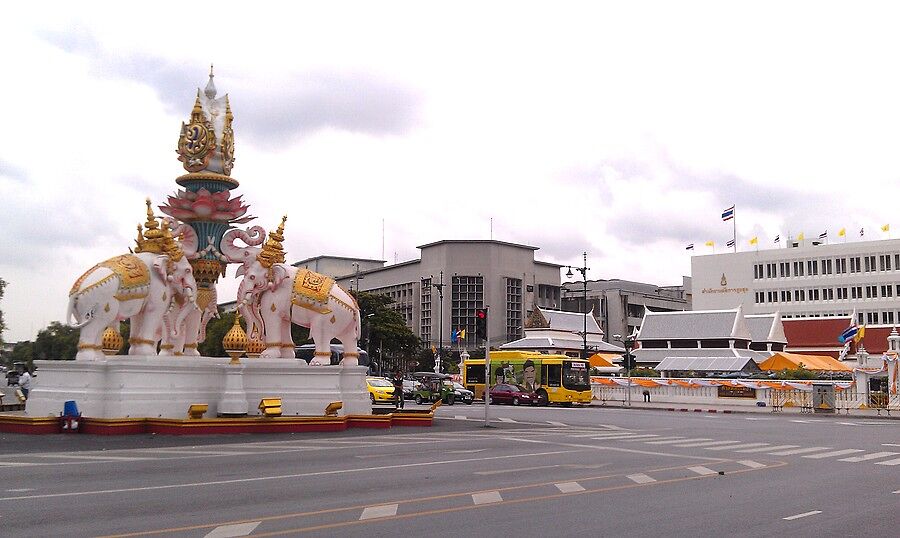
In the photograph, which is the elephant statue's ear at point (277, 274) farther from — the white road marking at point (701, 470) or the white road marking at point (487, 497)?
A: the white road marking at point (487, 497)

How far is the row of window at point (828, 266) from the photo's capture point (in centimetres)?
8606

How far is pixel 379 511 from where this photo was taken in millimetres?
10422

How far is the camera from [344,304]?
26.2m

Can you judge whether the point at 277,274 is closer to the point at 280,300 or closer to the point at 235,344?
the point at 280,300

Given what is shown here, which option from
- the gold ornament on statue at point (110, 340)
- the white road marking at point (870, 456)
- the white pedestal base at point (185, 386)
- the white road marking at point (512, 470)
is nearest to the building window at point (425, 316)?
the white pedestal base at point (185, 386)

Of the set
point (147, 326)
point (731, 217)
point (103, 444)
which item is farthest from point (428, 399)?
point (731, 217)

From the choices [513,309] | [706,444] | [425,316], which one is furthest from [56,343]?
[706,444]

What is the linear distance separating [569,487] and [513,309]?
96221 millimetres

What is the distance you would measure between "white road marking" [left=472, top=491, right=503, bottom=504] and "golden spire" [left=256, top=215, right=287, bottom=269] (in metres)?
14.9

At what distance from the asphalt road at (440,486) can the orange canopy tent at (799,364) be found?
37026 millimetres

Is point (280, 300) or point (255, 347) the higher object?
point (280, 300)

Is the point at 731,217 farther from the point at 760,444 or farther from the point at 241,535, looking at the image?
the point at 241,535

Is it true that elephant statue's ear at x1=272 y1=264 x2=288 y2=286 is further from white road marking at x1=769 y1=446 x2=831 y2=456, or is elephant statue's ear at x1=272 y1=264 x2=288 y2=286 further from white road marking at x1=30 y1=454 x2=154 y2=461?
white road marking at x1=769 y1=446 x2=831 y2=456

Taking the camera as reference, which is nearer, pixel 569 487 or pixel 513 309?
pixel 569 487
